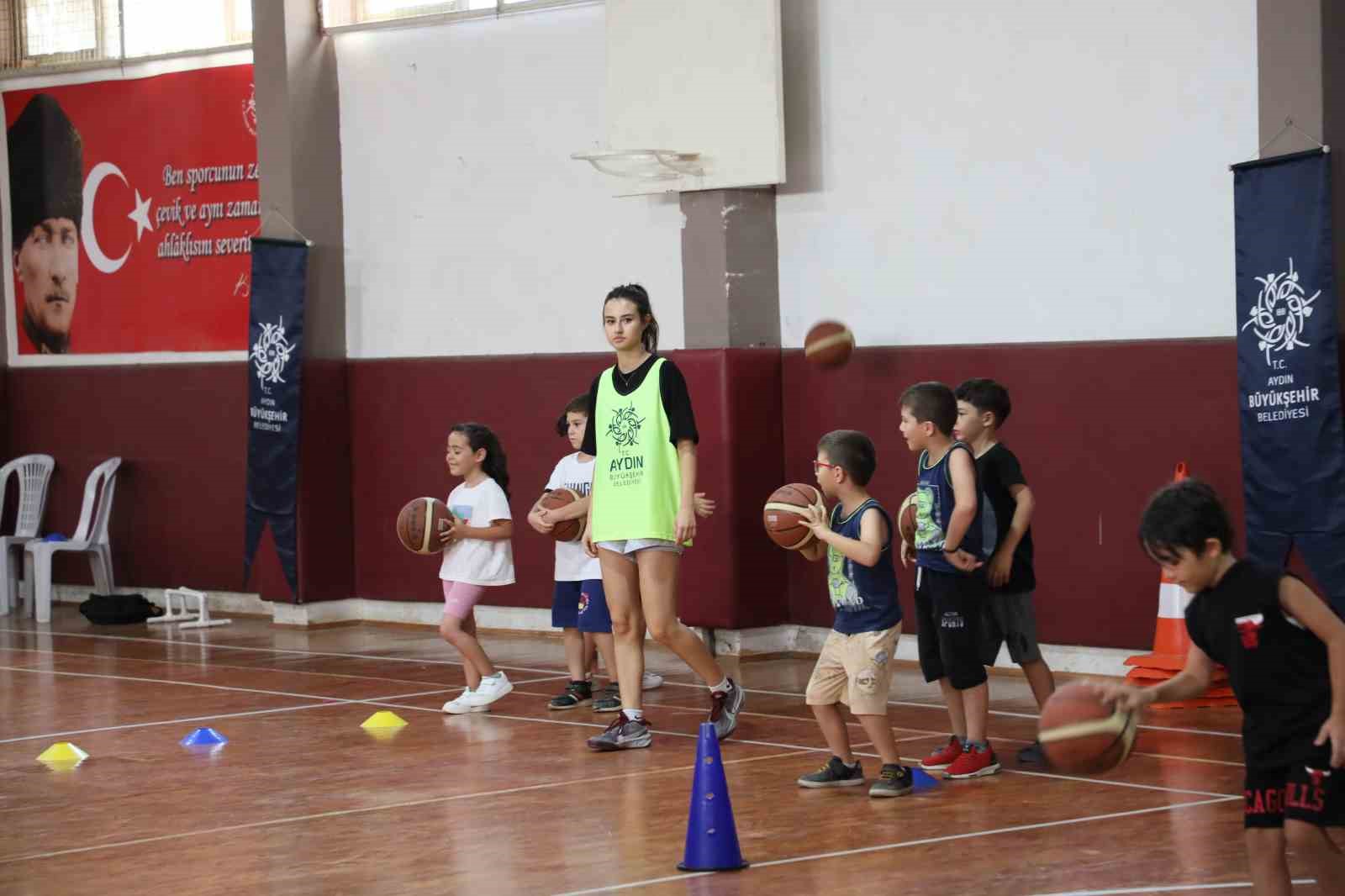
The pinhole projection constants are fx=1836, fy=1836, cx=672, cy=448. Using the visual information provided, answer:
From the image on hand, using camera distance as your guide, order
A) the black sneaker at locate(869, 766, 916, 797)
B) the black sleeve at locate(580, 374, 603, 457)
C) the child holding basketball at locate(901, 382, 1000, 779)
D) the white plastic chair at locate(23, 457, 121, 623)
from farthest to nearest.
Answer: the white plastic chair at locate(23, 457, 121, 623) < the black sleeve at locate(580, 374, 603, 457) < the child holding basketball at locate(901, 382, 1000, 779) < the black sneaker at locate(869, 766, 916, 797)

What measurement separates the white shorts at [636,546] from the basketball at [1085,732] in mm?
3663

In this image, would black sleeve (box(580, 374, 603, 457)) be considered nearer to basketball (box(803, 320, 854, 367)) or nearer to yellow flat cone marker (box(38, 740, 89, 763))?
basketball (box(803, 320, 854, 367))

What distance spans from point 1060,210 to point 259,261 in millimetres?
6401

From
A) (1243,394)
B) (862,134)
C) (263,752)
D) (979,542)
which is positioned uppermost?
(862,134)

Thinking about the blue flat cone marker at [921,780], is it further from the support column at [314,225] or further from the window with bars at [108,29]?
the window with bars at [108,29]

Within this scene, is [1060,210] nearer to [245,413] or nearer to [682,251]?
[682,251]

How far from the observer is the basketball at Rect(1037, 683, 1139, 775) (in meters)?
4.86

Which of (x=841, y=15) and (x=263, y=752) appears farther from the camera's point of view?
(x=841, y=15)

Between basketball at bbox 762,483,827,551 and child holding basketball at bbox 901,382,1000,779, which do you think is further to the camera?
basketball at bbox 762,483,827,551

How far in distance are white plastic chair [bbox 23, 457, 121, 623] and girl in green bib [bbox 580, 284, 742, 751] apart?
7.81 meters

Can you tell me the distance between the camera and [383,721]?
31.0ft

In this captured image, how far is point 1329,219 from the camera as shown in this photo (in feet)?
30.1

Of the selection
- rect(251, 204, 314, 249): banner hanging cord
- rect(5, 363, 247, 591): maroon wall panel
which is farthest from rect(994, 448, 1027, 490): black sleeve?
rect(5, 363, 247, 591): maroon wall panel

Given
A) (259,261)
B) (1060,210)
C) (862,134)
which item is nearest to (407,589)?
(259,261)
